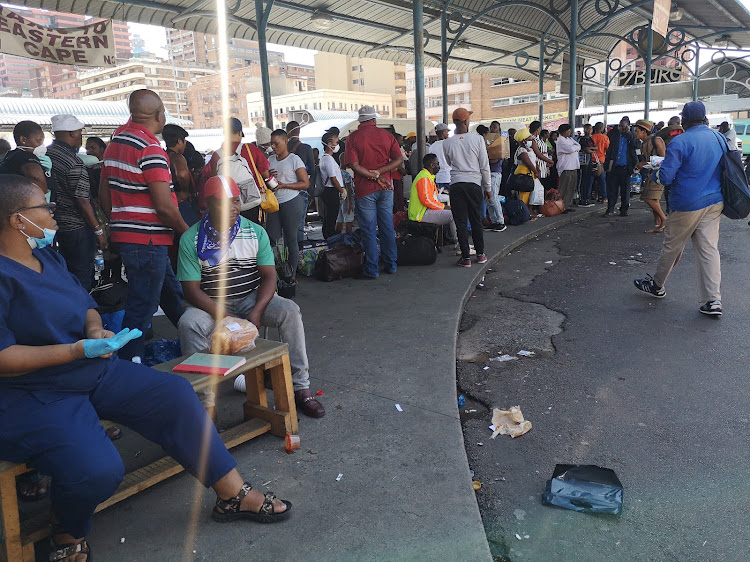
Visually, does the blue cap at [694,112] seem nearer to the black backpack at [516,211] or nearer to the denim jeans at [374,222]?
the denim jeans at [374,222]

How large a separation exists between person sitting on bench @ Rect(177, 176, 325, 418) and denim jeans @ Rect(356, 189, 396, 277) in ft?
10.3

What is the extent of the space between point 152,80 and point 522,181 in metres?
131

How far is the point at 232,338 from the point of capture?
3.19 m

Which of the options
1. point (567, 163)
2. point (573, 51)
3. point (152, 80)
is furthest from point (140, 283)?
point (152, 80)

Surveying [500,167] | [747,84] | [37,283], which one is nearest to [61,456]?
[37,283]

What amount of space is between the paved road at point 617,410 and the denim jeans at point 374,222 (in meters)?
1.30

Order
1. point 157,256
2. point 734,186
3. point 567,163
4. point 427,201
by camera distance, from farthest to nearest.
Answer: point 567,163 → point 427,201 → point 734,186 → point 157,256

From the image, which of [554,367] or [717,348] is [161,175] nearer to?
[554,367]

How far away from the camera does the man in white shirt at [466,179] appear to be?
7.38 metres

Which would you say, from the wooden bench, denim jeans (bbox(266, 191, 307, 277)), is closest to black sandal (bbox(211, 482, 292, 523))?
the wooden bench

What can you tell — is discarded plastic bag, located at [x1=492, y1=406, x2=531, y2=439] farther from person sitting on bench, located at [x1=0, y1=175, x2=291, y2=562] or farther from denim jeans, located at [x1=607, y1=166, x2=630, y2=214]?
denim jeans, located at [x1=607, y1=166, x2=630, y2=214]

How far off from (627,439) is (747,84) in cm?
2325

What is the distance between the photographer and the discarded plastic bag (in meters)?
3.57

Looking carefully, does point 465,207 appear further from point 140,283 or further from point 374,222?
point 140,283
